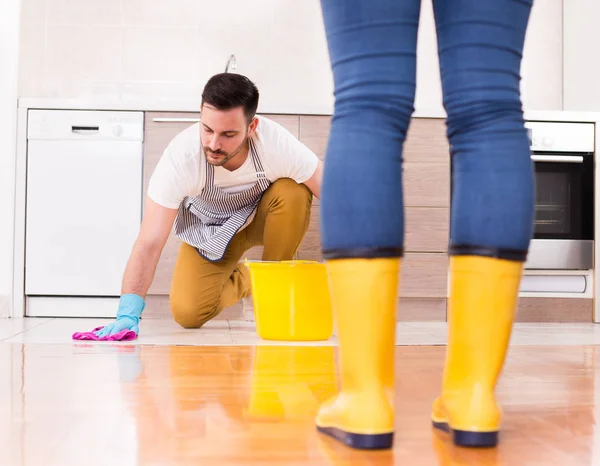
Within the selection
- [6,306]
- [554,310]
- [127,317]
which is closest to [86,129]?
[6,306]

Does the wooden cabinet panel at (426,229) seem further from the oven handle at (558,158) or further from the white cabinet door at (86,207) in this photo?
the white cabinet door at (86,207)

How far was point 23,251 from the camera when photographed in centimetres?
313

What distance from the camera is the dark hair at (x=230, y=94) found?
2.21m

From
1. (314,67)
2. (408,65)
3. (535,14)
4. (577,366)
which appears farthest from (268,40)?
(408,65)

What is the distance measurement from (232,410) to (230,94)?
134cm

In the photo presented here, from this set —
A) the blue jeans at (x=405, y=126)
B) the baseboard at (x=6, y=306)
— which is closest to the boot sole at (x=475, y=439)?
the blue jeans at (x=405, y=126)

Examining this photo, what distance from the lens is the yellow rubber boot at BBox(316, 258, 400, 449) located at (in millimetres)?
842

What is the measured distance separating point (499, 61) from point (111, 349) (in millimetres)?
1287

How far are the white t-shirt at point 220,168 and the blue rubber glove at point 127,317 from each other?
1.00 ft

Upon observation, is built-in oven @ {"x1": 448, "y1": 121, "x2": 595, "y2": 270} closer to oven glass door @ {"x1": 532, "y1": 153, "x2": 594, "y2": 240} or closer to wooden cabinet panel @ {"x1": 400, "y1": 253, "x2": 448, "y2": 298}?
oven glass door @ {"x1": 532, "y1": 153, "x2": 594, "y2": 240}

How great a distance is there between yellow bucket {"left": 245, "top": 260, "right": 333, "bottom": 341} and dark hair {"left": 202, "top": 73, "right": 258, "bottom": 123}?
0.48 meters

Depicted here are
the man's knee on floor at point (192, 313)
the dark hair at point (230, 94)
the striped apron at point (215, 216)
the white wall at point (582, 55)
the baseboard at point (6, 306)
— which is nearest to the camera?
the dark hair at point (230, 94)

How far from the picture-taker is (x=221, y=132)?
2240mm

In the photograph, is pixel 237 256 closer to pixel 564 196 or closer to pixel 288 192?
pixel 288 192
